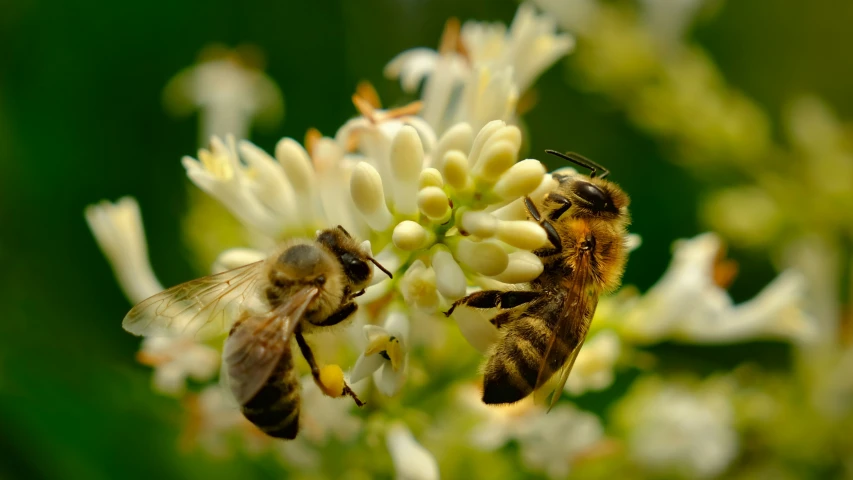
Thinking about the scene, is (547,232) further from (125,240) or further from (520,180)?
(125,240)

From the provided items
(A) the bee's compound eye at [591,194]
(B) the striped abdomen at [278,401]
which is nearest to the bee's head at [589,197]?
(A) the bee's compound eye at [591,194]

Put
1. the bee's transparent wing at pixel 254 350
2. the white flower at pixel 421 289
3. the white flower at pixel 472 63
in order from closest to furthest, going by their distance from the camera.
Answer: the bee's transparent wing at pixel 254 350 < the white flower at pixel 421 289 < the white flower at pixel 472 63

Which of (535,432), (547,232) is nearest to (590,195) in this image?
(547,232)

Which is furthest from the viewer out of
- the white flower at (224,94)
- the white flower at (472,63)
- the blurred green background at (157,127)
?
the white flower at (224,94)

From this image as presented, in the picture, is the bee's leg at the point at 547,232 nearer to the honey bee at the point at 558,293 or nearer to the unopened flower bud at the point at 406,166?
the honey bee at the point at 558,293

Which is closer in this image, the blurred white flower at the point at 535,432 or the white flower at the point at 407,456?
the white flower at the point at 407,456

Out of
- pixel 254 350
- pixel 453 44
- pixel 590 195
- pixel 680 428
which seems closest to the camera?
pixel 254 350

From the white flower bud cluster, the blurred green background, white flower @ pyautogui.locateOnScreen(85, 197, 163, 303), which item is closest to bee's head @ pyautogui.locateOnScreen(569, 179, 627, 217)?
the white flower bud cluster
